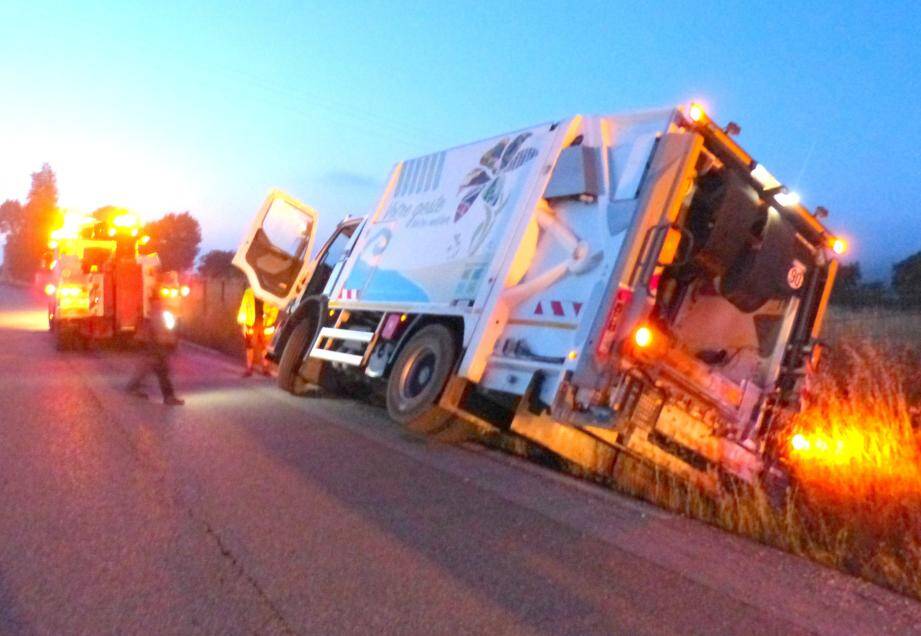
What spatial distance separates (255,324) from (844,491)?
978 cm

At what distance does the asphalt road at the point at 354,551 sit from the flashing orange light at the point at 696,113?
2.95 metres

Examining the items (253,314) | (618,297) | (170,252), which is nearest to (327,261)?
(253,314)

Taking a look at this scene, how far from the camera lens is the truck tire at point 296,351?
42.7 ft

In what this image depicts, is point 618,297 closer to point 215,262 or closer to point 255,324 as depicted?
point 255,324

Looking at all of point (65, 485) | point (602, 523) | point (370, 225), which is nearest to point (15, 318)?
point (370, 225)

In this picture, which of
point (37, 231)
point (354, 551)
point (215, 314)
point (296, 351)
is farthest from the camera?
point (37, 231)

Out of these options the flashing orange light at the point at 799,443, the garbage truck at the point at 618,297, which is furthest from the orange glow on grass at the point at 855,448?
the garbage truck at the point at 618,297

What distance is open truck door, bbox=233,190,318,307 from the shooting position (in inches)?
557

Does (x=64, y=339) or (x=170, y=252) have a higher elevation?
(x=170, y=252)

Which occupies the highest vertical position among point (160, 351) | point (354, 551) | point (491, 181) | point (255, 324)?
point (491, 181)

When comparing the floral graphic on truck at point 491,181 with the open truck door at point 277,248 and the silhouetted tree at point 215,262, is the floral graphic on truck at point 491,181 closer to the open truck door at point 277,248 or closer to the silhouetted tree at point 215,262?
the open truck door at point 277,248

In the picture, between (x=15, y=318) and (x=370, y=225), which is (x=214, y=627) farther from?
(x=15, y=318)

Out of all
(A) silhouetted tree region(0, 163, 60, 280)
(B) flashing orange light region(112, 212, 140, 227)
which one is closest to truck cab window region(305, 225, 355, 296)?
(B) flashing orange light region(112, 212, 140, 227)

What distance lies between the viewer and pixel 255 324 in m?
15.6
